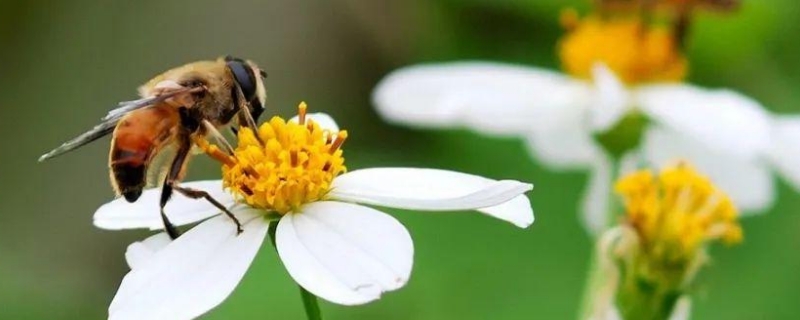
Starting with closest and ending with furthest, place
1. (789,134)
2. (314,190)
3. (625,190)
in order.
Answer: (314,190) < (625,190) < (789,134)

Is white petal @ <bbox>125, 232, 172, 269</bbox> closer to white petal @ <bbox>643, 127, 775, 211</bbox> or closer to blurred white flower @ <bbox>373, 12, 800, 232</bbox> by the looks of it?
blurred white flower @ <bbox>373, 12, 800, 232</bbox>

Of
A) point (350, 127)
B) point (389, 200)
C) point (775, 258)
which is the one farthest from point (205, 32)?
point (389, 200)

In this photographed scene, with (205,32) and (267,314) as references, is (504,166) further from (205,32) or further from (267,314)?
(205,32)

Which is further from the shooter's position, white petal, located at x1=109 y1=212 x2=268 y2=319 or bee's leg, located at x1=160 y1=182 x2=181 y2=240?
bee's leg, located at x1=160 y1=182 x2=181 y2=240

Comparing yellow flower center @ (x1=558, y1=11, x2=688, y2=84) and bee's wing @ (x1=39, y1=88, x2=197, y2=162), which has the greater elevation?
yellow flower center @ (x1=558, y1=11, x2=688, y2=84)

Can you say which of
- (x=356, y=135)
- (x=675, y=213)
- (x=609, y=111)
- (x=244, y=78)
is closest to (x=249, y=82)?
(x=244, y=78)

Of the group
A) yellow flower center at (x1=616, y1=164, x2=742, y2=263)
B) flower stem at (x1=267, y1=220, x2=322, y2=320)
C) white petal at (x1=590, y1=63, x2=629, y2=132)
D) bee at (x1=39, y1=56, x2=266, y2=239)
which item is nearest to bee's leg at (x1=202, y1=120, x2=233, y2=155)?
bee at (x1=39, y1=56, x2=266, y2=239)
